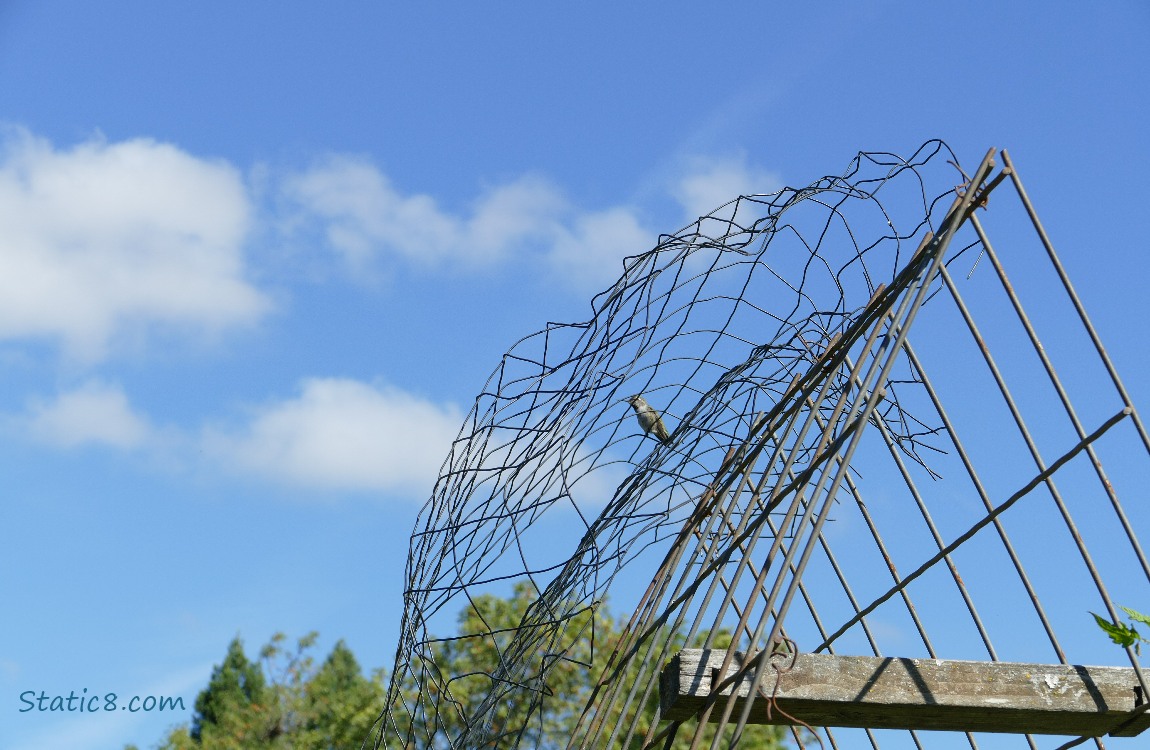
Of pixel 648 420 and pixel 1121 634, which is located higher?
pixel 648 420

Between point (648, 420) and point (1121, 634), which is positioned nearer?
point (1121, 634)

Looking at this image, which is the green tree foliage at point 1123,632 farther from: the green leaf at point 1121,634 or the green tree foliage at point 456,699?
the green tree foliage at point 456,699

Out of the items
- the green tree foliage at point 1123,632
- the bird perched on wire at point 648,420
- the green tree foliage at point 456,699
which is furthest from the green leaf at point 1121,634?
the green tree foliage at point 456,699

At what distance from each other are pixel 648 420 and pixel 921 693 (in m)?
1.18

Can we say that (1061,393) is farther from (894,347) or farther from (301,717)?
(301,717)

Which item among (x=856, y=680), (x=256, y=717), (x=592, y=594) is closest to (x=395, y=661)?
(x=592, y=594)

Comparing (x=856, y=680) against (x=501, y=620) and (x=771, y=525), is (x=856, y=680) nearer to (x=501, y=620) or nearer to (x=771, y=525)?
(x=771, y=525)

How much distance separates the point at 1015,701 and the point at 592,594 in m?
0.96

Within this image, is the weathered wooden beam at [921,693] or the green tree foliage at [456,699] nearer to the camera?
the weathered wooden beam at [921,693]

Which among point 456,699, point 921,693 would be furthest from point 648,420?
point 456,699

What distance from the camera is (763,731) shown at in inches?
525

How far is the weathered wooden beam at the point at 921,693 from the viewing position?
90.4 inches

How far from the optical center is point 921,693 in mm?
2391

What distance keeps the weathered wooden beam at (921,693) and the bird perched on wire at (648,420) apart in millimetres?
957
